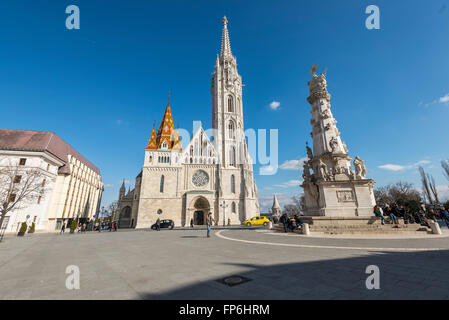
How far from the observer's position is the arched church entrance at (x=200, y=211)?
35.1 m

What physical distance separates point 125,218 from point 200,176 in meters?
19.5

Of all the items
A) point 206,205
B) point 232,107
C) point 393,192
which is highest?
point 232,107

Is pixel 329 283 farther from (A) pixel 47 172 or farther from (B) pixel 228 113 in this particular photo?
(B) pixel 228 113

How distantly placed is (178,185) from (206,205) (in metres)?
6.55

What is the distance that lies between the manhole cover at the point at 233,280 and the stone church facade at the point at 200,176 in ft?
99.1

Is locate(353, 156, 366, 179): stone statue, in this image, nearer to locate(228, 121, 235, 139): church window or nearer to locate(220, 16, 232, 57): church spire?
locate(228, 121, 235, 139): church window

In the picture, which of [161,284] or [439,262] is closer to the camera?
[161,284]

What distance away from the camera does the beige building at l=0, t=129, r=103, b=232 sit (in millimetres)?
24469

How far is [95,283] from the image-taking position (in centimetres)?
388

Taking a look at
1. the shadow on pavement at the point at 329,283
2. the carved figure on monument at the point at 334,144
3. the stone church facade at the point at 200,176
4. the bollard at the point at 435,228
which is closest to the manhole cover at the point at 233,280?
the shadow on pavement at the point at 329,283

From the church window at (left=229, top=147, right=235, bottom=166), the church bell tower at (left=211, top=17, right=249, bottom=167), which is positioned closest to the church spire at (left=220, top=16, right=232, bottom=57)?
the church bell tower at (left=211, top=17, right=249, bottom=167)

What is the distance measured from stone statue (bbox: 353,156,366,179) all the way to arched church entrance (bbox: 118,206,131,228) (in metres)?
41.4
